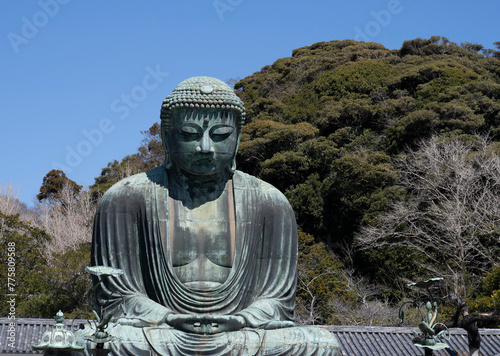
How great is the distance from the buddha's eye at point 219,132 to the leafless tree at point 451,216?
55.5ft

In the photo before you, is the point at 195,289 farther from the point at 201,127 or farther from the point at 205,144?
the point at 201,127

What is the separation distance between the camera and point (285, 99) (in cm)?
4172

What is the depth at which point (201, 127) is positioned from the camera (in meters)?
8.42

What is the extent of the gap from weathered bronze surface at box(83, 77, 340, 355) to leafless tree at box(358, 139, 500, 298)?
53.9 ft

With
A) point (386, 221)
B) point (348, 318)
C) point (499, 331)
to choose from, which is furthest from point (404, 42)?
point (499, 331)

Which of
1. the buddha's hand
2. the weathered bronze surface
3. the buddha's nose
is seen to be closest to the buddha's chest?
the weathered bronze surface

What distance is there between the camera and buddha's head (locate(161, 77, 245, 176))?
842 cm

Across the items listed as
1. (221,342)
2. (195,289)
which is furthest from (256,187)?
(221,342)

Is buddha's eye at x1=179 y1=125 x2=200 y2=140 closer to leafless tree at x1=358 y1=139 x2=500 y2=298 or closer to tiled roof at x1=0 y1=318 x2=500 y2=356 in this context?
tiled roof at x1=0 y1=318 x2=500 y2=356

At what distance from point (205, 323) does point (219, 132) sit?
6.71ft

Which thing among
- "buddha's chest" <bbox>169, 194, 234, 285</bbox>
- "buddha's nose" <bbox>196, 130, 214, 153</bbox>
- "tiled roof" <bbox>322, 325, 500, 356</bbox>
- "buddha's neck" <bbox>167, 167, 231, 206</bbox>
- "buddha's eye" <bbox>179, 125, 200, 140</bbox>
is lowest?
"tiled roof" <bbox>322, 325, 500, 356</bbox>

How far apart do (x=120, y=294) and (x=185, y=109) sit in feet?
6.55

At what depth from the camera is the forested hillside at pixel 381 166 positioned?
83.5 ft

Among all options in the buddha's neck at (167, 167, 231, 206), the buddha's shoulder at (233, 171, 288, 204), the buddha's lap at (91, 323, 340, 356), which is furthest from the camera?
the buddha's shoulder at (233, 171, 288, 204)
